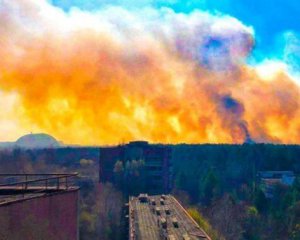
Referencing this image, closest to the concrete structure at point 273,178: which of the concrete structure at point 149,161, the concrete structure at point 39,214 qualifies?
the concrete structure at point 149,161

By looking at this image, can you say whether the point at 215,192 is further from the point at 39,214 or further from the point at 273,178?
the point at 39,214

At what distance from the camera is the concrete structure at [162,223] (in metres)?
31.2

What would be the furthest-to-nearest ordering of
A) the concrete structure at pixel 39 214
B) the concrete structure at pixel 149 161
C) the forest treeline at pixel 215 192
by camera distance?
the concrete structure at pixel 149 161 → the forest treeline at pixel 215 192 → the concrete structure at pixel 39 214

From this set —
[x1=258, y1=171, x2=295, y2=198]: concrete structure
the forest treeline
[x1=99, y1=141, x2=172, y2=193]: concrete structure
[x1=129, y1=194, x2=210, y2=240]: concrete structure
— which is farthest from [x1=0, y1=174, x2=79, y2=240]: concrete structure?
[x1=258, y1=171, x2=295, y2=198]: concrete structure

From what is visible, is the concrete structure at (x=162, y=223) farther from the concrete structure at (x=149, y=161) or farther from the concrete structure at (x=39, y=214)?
the concrete structure at (x=149, y=161)

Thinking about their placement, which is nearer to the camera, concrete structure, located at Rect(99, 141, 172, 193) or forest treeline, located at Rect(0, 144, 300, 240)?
forest treeline, located at Rect(0, 144, 300, 240)

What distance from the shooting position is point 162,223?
34969 millimetres

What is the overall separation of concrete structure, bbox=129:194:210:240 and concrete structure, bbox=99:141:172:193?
22.8 metres

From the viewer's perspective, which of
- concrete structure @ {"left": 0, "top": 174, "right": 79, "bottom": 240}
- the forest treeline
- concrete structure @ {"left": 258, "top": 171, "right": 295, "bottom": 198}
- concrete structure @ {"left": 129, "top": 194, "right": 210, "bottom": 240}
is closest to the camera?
concrete structure @ {"left": 0, "top": 174, "right": 79, "bottom": 240}

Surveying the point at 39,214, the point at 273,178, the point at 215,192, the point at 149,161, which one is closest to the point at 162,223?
the point at 39,214

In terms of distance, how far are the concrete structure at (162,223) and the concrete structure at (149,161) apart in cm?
2282

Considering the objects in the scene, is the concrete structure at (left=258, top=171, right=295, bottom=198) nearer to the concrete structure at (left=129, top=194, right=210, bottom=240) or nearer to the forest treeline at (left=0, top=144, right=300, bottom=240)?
the forest treeline at (left=0, top=144, right=300, bottom=240)

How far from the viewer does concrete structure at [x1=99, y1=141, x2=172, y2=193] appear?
7250 cm

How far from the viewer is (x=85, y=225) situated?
51.4 metres
